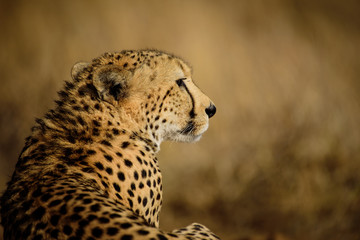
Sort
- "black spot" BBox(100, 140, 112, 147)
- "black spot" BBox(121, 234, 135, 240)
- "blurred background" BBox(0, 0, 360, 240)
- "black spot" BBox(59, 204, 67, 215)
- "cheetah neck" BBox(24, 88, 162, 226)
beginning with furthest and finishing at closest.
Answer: "blurred background" BBox(0, 0, 360, 240) < "black spot" BBox(100, 140, 112, 147) < "cheetah neck" BBox(24, 88, 162, 226) < "black spot" BBox(59, 204, 67, 215) < "black spot" BBox(121, 234, 135, 240)

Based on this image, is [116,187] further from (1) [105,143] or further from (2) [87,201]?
(2) [87,201]

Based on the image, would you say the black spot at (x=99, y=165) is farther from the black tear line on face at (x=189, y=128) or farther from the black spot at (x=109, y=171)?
the black tear line on face at (x=189, y=128)

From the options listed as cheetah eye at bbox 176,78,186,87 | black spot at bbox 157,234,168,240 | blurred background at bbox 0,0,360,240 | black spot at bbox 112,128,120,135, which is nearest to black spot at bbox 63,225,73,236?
black spot at bbox 157,234,168,240

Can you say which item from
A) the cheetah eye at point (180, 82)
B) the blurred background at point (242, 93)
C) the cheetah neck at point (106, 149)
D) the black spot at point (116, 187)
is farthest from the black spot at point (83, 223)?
the blurred background at point (242, 93)

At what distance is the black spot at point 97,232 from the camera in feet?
4.05

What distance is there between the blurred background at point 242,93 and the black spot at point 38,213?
231 cm

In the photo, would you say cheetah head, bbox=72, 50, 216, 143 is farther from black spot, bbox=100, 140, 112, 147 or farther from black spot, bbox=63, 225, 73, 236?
black spot, bbox=63, 225, 73, 236

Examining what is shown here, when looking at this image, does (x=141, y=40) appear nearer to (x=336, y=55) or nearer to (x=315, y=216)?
(x=336, y=55)

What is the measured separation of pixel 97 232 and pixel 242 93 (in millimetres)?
2963

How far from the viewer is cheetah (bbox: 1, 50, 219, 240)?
1.32 meters

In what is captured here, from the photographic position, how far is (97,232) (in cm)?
124

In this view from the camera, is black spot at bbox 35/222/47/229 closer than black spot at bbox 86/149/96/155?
Yes

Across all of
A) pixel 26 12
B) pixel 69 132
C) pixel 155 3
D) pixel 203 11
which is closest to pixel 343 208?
pixel 203 11

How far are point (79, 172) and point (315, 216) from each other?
2.73 metres
